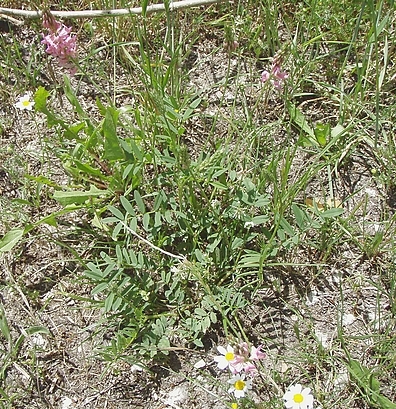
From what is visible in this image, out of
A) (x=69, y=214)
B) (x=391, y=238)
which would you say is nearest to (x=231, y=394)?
(x=391, y=238)

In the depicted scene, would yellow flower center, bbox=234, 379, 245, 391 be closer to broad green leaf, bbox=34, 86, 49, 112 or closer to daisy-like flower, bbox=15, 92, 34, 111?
broad green leaf, bbox=34, 86, 49, 112

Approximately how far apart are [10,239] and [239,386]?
0.98m

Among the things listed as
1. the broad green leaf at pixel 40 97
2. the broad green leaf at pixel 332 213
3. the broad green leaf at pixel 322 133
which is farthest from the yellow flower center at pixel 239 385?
the broad green leaf at pixel 40 97

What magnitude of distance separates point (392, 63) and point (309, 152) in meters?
0.58

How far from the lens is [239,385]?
172 centimetres

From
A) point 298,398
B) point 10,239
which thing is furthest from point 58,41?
point 298,398

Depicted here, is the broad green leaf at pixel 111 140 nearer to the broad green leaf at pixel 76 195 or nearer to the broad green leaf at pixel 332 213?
the broad green leaf at pixel 76 195

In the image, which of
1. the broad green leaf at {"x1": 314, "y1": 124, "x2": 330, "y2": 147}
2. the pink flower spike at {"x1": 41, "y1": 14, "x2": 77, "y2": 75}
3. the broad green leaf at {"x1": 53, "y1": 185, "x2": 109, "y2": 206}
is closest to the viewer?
the pink flower spike at {"x1": 41, "y1": 14, "x2": 77, "y2": 75}

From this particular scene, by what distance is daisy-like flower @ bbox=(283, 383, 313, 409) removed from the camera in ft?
5.64

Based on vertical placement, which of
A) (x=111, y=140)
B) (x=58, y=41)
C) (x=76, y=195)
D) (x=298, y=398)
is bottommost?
(x=298, y=398)

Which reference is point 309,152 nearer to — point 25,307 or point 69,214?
point 69,214

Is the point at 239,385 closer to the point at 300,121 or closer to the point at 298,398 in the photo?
the point at 298,398

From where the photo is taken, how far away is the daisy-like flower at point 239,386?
170 cm

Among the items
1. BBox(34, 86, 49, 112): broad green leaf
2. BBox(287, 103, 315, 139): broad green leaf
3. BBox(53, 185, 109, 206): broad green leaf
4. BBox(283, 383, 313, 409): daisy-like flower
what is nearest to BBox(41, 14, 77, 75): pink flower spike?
BBox(34, 86, 49, 112): broad green leaf
